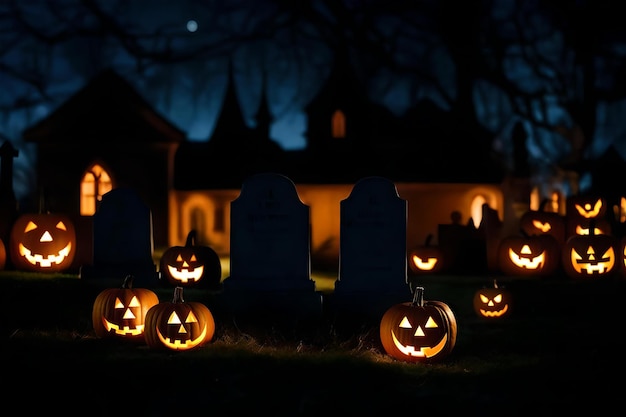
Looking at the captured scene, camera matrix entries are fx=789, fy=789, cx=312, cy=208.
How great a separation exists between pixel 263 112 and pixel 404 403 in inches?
737

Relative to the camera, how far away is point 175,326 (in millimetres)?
9633

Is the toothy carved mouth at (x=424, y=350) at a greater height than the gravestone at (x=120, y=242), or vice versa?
the gravestone at (x=120, y=242)

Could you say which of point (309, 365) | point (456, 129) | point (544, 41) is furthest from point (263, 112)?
point (309, 365)

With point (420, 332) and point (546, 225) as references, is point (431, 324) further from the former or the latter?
point (546, 225)

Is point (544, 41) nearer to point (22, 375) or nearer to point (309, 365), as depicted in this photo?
point (309, 365)

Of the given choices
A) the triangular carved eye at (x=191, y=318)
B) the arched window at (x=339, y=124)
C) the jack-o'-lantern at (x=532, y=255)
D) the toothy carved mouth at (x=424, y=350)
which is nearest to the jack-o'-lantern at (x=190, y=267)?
the triangular carved eye at (x=191, y=318)

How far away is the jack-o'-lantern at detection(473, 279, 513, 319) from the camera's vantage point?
1203 cm

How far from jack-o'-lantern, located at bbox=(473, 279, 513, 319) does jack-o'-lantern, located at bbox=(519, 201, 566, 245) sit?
505 cm

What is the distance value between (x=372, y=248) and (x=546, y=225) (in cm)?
647

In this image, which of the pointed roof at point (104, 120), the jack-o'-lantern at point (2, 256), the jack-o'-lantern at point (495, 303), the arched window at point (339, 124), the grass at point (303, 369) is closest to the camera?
the grass at point (303, 369)

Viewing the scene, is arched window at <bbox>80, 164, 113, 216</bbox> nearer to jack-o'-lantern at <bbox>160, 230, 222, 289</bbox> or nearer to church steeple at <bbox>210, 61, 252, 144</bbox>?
church steeple at <bbox>210, 61, 252, 144</bbox>

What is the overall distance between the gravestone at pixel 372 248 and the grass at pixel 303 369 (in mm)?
402

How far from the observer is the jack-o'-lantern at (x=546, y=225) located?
1689 cm

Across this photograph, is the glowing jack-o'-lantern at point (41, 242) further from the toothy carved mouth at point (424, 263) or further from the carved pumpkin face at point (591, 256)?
the carved pumpkin face at point (591, 256)
